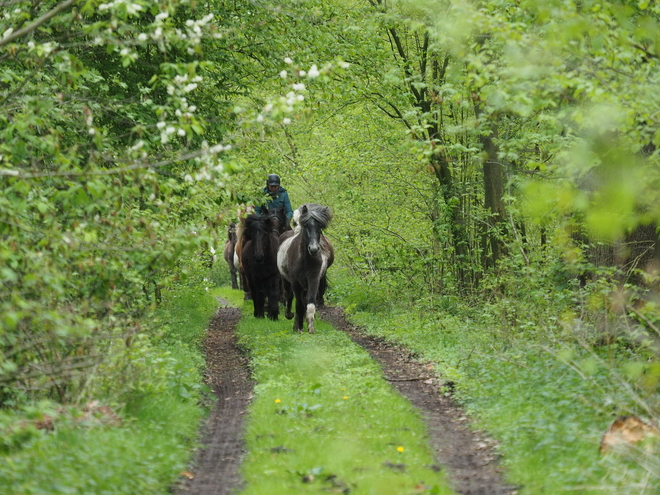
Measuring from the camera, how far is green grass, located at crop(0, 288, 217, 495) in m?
5.00

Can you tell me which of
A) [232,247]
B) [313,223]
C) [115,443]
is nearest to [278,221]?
[313,223]

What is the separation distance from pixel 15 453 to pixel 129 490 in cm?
85

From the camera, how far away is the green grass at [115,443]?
197 inches

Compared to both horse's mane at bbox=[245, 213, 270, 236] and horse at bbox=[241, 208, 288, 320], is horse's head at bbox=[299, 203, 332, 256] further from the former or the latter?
horse's mane at bbox=[245, 213, 270, 236]

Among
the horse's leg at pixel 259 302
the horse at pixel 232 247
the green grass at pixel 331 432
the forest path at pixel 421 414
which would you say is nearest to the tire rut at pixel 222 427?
the forest path at pixel 421 414

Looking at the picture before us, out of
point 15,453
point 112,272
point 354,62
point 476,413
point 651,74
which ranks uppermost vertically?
point 354,62

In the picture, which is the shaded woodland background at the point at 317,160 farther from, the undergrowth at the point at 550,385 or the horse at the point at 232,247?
the horse at the point at 232,247

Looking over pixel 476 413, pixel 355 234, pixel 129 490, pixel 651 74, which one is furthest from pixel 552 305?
pixel 355 234

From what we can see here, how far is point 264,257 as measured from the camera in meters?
16.4

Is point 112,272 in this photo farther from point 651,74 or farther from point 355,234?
point 355,234

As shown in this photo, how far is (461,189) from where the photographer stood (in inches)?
702

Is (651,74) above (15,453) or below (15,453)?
above

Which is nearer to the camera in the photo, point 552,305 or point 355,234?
point 552,305

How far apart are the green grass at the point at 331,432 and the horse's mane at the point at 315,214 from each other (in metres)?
2.94
